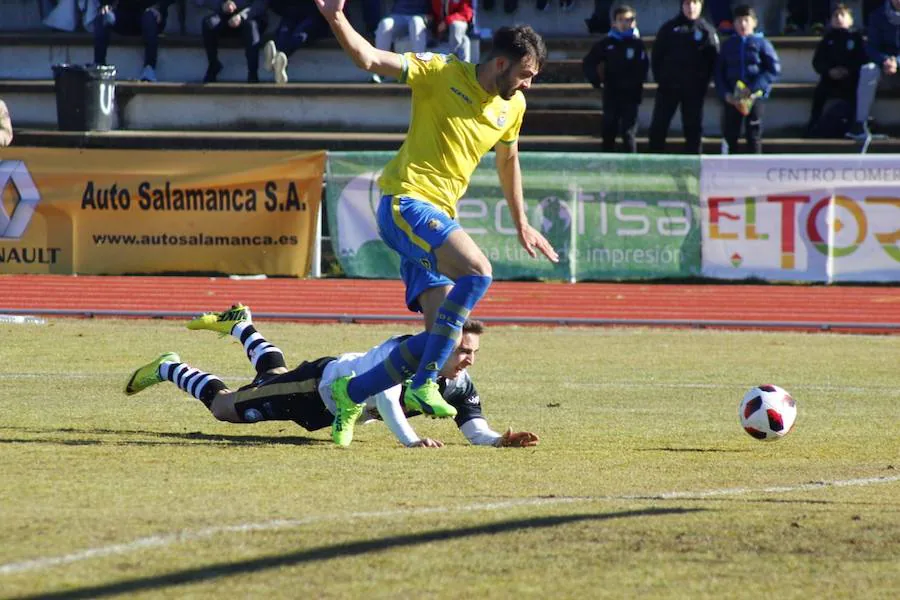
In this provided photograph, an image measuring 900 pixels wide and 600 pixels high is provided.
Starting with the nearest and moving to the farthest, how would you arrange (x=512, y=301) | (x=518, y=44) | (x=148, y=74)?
(x=518, y=44) < (x=512, y=301) < (x=148, y=74)

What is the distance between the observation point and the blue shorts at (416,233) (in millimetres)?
6949

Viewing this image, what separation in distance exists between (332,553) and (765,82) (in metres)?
15.6

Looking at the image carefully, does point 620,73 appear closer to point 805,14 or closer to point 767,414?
point 805,14

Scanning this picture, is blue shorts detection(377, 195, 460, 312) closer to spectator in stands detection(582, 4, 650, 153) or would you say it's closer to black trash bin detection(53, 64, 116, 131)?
spectator in stands detection(582, 4, 650, 153)

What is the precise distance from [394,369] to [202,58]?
1866cm

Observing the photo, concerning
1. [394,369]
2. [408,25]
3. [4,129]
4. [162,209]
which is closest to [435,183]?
[394,369]

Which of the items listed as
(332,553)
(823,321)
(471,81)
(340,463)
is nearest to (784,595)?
(332,553)

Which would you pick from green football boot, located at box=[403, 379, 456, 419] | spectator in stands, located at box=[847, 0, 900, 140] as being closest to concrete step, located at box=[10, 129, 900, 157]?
spectator in stands, located at box=[847, 0, 900, 140]

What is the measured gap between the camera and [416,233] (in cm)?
698

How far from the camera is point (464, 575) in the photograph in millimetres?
4395

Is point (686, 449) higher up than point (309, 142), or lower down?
higher up

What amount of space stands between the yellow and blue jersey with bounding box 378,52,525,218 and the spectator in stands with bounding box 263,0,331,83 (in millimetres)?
16262

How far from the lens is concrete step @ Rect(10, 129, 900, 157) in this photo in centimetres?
2014

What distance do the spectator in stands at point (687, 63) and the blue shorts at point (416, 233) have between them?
12.5m
